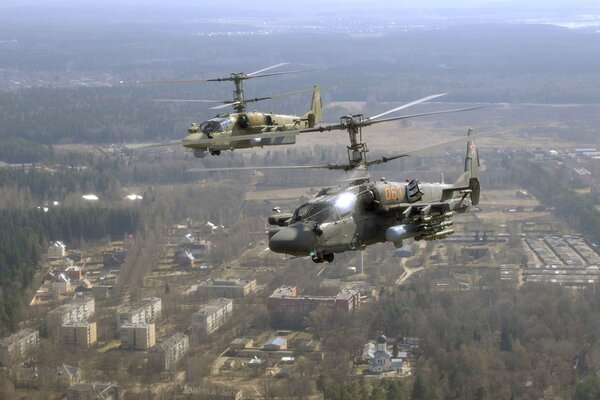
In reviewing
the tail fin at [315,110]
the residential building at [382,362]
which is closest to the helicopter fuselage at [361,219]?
the tail fin at [315,110]

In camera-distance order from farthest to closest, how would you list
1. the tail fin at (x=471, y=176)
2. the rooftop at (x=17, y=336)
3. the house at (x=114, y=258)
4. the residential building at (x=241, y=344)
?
the house at (x=114, y=258), the rooftop at (x=17, y=336), the residential building at (x=241, y=344), the tail fin at (x=471, y=176)

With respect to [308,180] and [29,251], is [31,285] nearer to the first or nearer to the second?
[29,251]

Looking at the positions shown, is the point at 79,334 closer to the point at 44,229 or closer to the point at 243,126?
the point at 243,126

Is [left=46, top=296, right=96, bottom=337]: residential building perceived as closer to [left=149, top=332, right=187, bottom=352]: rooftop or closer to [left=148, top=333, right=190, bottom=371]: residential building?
[left=149, top=332, right=187, bottom=352]: rooftop

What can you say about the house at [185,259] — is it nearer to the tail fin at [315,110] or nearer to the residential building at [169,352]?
the residential building at [169,352]

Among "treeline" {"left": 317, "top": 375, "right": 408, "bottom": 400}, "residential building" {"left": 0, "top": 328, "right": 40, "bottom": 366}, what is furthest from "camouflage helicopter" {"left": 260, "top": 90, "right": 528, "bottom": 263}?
"residential building" {"left": 0, "top": 328, "right": 40, "bottom": 366}

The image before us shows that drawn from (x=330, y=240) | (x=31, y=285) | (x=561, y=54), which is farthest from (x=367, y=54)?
(x=330, y=240)
